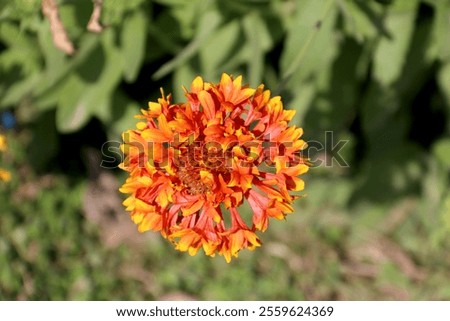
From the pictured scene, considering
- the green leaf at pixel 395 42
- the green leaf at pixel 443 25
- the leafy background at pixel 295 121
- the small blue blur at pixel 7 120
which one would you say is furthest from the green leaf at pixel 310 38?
the small blue blur at pixel 7 120

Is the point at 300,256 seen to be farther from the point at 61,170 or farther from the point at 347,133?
the point at 61,170

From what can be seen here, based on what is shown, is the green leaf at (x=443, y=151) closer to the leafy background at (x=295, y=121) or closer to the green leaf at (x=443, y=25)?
the leafy background at (x=295, y=121)

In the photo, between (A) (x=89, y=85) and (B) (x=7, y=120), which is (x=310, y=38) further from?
(B) (x=7, y=120)

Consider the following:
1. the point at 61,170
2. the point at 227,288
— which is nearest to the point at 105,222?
the point at 61,170

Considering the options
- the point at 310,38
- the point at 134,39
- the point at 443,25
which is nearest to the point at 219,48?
the point at 134,39

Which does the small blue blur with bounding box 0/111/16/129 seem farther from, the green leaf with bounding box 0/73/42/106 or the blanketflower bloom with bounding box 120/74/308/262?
the blanketflower bloom with bounding box 120/74/308/262

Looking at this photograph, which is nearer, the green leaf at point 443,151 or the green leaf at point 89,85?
the green leaf at point 89,85

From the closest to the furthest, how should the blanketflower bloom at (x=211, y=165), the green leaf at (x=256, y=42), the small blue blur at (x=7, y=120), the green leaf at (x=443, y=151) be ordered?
the blanketflower bloom at (x=211, y=165)
the green leaf at (x=256, y=42)
the green leaf at (x=443, y=151)
the small blue blur at (x=7, y=120)
